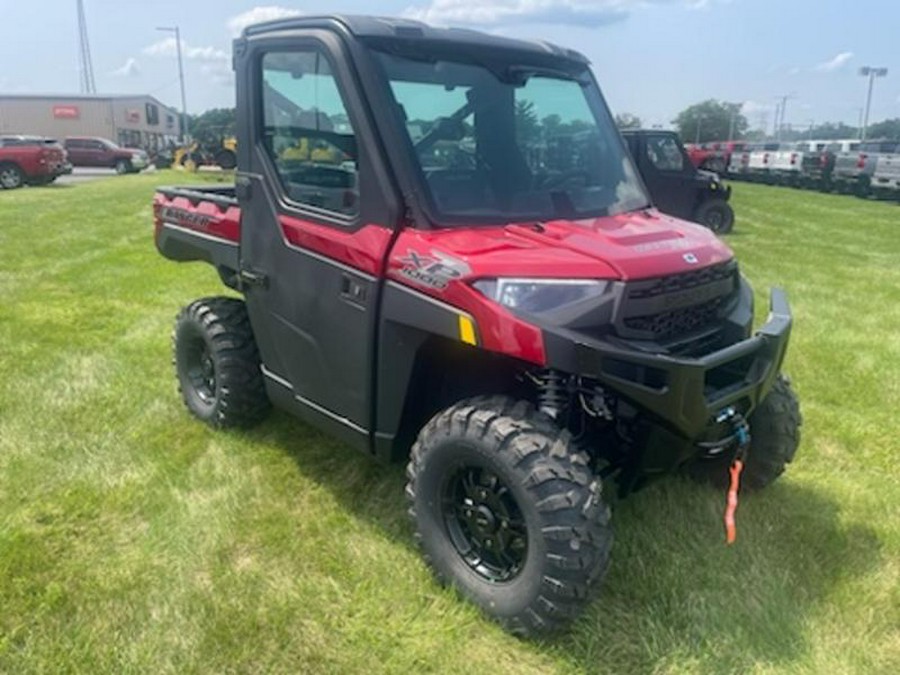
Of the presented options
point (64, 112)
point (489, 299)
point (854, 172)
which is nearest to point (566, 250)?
point (489, 299)

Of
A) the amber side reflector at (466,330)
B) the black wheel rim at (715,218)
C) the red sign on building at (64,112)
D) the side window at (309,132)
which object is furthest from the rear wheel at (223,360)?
the red sign on building at (64,112)

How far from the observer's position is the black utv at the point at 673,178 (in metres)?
13.6

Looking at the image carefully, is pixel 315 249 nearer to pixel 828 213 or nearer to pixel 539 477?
pixel 539 477

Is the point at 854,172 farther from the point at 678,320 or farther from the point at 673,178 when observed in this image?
the point at 678,320

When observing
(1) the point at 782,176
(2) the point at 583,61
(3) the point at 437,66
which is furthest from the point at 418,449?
(1) the point at 782,176

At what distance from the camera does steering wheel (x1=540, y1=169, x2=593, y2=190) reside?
3.33 meters

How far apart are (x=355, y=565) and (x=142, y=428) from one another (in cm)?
193

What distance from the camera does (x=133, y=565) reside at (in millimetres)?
3240

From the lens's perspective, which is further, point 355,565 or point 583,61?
point 583,61

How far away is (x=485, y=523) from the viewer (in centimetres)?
296

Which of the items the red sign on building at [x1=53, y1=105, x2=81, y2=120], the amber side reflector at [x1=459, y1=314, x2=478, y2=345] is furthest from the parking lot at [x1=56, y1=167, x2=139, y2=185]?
the amber side reflector at [x1=459, y1=314, x2=478, y2=345]

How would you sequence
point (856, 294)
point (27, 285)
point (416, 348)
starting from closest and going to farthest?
point (416, 348), point (27, 285), point (856, 294)

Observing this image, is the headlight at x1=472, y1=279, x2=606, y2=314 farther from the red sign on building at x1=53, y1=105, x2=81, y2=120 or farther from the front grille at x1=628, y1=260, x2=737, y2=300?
the red sign on building at x1=53, y1=105, x2=81, y2=120

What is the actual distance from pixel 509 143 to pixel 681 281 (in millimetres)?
974
